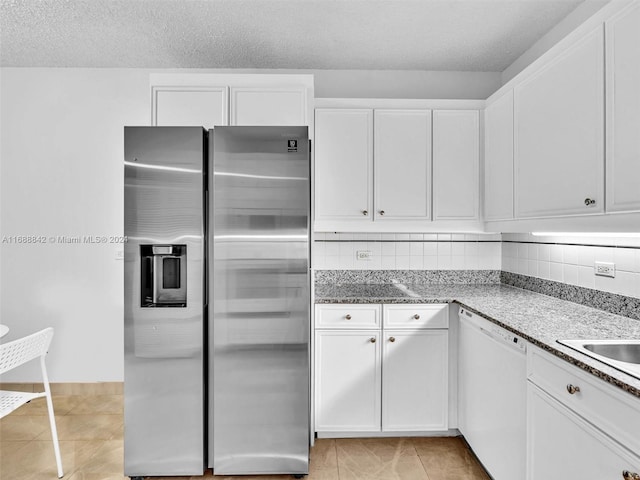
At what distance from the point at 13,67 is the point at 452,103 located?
134 inches

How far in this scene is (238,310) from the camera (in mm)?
2033

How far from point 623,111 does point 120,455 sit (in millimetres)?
3042

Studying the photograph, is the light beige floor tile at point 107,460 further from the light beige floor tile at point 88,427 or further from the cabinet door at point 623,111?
the cabinet door at point 623,111

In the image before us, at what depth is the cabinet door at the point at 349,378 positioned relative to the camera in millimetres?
2365

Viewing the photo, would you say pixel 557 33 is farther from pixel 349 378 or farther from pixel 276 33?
pixel 349 378

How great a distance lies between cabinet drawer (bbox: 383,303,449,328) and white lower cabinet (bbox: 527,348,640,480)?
81 cm

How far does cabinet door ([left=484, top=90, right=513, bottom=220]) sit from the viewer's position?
7.57 ft

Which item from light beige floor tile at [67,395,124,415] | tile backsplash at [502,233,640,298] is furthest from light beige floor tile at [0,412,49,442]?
tile backsplash at [502,233,640,298]

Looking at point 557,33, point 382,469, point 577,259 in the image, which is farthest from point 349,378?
point 557,33

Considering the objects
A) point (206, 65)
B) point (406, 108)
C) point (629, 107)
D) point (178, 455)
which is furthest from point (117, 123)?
point (629, 107)

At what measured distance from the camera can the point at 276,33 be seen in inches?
98.5

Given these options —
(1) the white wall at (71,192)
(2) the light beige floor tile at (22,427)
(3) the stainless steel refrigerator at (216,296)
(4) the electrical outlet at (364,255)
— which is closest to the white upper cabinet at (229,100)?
(3) the stainless steel refrigerator at (216,296)

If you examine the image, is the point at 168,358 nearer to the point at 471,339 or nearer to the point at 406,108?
the point at 471,339

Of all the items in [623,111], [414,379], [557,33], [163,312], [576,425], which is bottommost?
[414,379]
